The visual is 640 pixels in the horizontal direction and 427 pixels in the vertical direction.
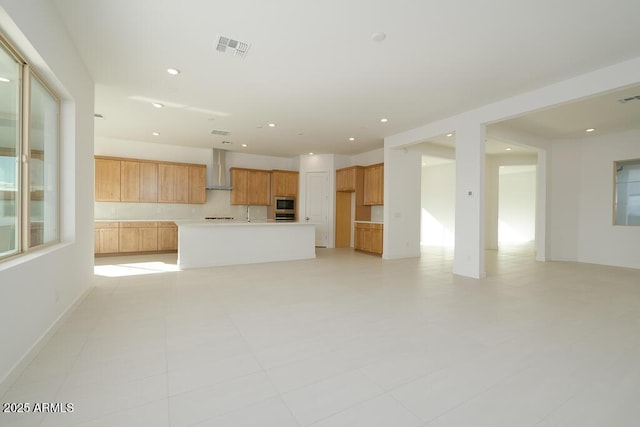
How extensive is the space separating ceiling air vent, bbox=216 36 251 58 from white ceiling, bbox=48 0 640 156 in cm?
8

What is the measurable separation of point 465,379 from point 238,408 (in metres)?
1.57

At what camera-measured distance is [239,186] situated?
30.0 feet

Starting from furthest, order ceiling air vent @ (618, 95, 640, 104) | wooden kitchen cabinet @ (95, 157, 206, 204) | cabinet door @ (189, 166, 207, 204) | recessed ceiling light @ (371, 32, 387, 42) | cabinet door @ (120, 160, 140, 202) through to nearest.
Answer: cabinet door @ (189, 166, 207, 204)
cabinet door @ (120, 160, 140, 202)
wooden kitchen cabinet @ (95, 157, 206, 204)
ceiling air vent @ (618, 95, 640, 104)
recessed ceiling light @ (371, 32, 387, 42)

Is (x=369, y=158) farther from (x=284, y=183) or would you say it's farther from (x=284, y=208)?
(x=284, y=208)

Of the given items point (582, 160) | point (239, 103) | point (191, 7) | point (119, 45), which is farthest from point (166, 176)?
point (582, 160)

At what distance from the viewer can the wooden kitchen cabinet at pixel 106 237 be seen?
23.8 feet

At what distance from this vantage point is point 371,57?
11.7 ft

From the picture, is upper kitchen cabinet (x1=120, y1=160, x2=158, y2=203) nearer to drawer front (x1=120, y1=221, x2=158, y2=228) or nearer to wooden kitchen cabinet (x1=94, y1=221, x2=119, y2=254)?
drawer front (x1=120, y1=221, x2=158, y2=228)

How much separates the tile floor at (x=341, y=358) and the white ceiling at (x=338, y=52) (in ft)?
10.3

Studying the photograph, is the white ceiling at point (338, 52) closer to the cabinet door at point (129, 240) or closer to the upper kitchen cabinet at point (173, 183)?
the upper kitchen cabinet at point (173, 183)

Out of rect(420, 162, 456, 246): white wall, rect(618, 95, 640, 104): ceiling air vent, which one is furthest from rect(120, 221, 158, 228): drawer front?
rect(618, 95, 640, 104): ceiling air vent

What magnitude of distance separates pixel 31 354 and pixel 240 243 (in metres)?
4.36

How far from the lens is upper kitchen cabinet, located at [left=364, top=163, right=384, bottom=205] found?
27.0 feet

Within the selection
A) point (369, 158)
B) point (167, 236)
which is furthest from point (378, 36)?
point (167, 236)
